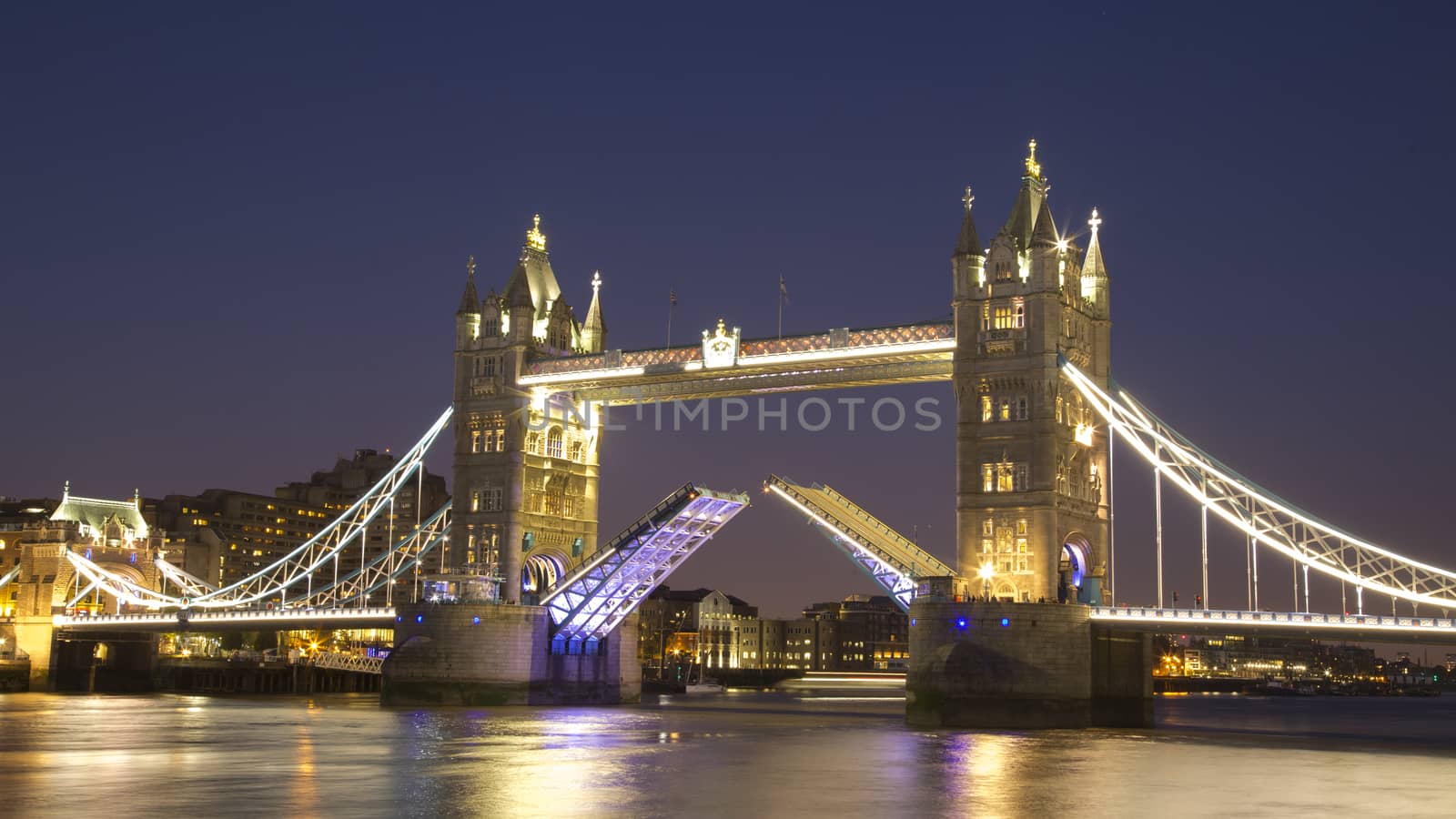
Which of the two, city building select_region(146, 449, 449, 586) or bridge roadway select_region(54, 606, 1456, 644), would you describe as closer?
bridge roadway select_region(54, 606, 1456, 644)

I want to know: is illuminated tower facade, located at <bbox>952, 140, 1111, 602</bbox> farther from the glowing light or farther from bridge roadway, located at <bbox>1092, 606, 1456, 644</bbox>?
bridge roadway, located at <bbox>1092, 606, 1456, 644</bbox>

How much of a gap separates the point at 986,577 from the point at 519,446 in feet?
74.7

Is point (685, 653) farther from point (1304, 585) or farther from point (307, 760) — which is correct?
point (307, 760)

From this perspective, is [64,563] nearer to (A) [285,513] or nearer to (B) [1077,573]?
(B) [1077,573]

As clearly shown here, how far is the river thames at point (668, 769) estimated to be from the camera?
2869 centimetres

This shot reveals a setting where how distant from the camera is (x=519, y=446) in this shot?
69.8 m

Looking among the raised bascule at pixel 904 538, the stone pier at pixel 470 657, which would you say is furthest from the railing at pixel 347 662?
the stone pier at pixel 470 657

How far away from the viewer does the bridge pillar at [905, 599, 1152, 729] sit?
52625mm

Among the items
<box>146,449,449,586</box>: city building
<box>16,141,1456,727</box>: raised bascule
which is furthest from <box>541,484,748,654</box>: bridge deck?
<box>146,449,449,586</box>: city building

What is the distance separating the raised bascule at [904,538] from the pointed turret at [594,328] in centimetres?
13

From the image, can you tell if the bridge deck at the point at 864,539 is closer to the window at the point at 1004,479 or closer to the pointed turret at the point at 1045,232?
the window at the point at 1004,479

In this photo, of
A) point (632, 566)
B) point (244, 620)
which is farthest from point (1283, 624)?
point (244, 620)

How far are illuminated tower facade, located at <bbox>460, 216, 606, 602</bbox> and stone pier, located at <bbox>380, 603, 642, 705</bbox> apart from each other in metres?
2.31

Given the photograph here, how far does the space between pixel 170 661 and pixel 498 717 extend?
55367 millimetres
